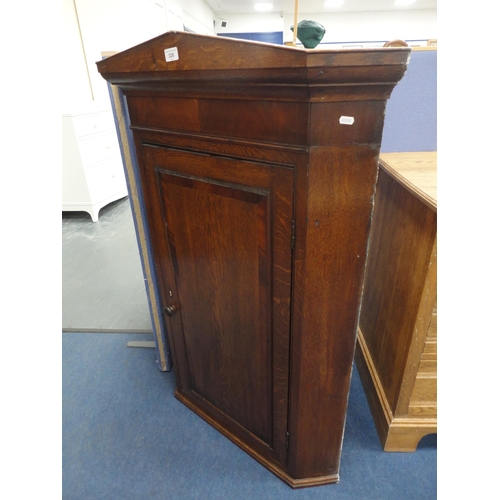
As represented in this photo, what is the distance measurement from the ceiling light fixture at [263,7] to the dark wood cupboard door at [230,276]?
10.5 m

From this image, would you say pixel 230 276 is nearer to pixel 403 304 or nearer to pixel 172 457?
pixel 403 304

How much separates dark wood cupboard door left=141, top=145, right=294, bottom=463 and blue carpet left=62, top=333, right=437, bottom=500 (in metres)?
0.13

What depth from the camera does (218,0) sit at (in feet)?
27.3

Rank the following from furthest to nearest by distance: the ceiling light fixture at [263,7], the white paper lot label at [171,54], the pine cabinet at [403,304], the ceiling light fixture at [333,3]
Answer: the ceiling light fixture at [263,7] < the ceiling light fixture at [333,3] < the pine cabinet at [403,304] < the white paper lot label at [171,54]

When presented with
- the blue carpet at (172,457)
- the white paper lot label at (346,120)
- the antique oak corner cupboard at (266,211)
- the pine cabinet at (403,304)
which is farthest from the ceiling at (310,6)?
the white paper lot label at (346,120)

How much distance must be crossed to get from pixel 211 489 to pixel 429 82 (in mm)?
1730

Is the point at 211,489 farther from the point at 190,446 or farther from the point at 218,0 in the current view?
the point at 218,0

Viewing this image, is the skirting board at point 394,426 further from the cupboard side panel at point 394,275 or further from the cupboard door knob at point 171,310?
the cupboard door knob at point 171,310

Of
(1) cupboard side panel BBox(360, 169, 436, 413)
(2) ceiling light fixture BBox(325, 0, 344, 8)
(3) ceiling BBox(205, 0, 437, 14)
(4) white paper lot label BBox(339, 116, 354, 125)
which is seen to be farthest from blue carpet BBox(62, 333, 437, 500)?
(2) ceiling light fixture BBox(325, 0, 344, 8)

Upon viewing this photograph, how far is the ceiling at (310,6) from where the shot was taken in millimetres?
8966

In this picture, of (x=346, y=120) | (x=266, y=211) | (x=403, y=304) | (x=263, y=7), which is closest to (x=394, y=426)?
(x=403, y=304)

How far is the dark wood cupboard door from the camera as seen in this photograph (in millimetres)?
841

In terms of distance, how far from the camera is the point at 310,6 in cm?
985

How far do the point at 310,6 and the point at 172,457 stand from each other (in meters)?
11.6
